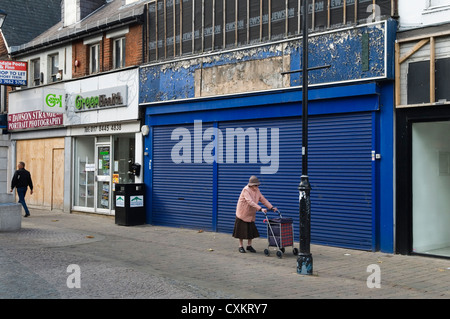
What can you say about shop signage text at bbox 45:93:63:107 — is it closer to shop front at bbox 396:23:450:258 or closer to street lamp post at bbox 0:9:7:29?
street lamp post at bbox 0:9:7:29

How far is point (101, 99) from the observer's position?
18.0 m

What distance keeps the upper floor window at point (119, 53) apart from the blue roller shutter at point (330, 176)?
631 cm

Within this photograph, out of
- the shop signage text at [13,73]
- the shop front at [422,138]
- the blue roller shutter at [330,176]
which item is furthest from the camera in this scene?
the shop signage text at [13,73]

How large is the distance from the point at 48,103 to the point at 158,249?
33.9ft

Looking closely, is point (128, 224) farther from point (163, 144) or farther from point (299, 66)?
point (299, 66)

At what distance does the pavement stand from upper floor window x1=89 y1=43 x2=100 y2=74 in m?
7.75

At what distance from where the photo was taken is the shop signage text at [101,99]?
17.2 meters

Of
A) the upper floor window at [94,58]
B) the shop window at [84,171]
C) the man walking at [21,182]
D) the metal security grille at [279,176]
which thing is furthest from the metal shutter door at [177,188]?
the man walking at [21,182]

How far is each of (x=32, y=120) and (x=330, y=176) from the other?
14673mm

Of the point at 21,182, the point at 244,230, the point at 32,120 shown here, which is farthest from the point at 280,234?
the point at 32,120

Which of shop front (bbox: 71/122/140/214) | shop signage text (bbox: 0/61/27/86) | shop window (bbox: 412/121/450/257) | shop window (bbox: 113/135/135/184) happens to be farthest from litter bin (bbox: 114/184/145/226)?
shop signage text (bbox: 0/61/27/86)

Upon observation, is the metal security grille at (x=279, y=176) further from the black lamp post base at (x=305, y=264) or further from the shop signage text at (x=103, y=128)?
the black lamp post base at (x=305, y=264)

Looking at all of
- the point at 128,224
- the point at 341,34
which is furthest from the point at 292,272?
the point at 128,224

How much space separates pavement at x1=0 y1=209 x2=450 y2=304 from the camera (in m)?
7.27
